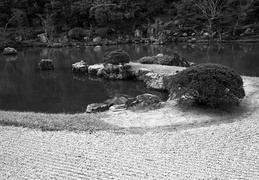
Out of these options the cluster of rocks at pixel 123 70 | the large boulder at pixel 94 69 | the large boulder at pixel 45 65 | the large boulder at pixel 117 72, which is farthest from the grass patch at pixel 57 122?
the large boulder at pixel 45 65

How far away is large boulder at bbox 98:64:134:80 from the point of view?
18.2m

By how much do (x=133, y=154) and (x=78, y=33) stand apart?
4492 cm

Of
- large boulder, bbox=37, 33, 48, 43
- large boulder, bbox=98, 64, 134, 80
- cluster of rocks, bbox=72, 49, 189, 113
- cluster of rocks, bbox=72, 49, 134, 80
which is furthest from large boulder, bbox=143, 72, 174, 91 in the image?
large boulder, bbox=37, 33, 48, 43

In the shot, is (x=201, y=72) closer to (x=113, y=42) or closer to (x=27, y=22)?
(x=113, y=42)

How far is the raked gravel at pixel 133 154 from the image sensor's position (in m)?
5.09

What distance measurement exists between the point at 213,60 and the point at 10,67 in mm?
19646

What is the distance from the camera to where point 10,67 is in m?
24.8

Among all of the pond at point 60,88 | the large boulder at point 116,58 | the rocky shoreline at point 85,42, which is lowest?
the pond at point 60,88

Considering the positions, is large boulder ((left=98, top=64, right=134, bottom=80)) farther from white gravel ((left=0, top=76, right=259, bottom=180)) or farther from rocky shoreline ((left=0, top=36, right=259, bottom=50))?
rocky shoreline ((left=0, top=36, right=259, bottom=50))

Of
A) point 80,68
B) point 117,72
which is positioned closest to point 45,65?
point 80,68

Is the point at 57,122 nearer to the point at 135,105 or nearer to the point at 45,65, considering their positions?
the point at 135,105

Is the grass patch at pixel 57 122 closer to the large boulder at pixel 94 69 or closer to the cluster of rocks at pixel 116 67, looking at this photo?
the cluster of rocks at pixel 116 67

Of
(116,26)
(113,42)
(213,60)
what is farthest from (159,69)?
(116,26)

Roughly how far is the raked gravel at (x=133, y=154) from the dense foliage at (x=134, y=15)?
36436mm
